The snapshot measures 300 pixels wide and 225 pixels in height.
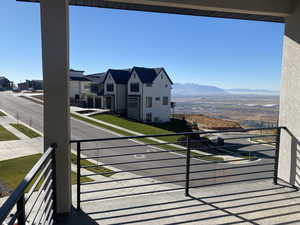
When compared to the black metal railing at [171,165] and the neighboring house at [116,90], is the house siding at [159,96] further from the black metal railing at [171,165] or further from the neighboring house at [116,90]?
the black metal railing at [171,165]

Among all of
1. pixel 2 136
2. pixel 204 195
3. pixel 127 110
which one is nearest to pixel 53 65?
pixel 204 195

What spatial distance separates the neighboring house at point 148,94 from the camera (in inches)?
922

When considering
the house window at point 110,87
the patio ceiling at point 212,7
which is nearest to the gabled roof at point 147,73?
the house window at point 110,87

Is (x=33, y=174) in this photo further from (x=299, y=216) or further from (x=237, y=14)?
(x=237, y=14)

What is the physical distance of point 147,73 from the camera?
24.0 meters

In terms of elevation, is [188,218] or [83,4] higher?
[83,4]

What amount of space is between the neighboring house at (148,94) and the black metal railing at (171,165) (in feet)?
29.9

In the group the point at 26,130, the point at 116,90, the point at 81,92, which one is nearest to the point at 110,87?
the point at 116,90

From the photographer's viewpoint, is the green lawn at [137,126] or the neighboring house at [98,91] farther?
the neighboring house at [98,91]

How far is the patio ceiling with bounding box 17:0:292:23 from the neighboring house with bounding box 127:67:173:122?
20652mm

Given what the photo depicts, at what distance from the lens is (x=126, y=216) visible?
2.05m

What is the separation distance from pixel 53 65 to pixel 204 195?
88.6 inches

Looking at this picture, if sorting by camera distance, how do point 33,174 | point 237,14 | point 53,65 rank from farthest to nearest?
point 237,14, point 53,65, point 33,174

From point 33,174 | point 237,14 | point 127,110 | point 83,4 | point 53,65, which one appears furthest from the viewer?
point 127,110
